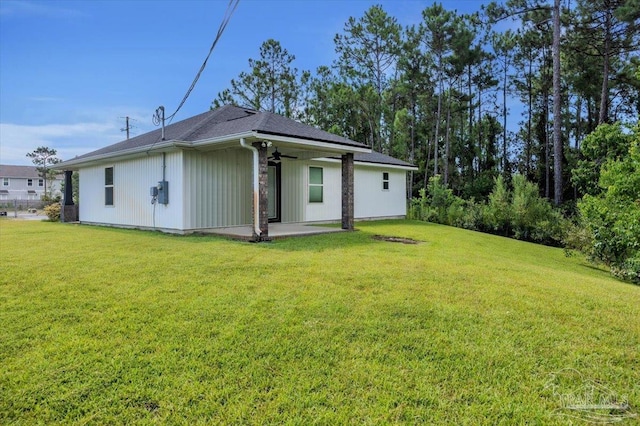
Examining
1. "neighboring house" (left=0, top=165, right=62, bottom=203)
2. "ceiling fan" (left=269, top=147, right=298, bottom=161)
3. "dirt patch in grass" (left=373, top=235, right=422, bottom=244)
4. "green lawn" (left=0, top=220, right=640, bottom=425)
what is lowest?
"green lawn" (left=0, top=220, right=640, bottom=425)

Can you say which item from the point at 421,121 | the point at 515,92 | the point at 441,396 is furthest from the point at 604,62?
the point at 441,396

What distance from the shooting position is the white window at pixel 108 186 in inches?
510

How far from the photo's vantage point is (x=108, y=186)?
12977 mm

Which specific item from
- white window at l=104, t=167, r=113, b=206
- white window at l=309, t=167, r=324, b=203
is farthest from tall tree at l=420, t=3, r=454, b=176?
white window at l=104, t=167, r=113, b=206

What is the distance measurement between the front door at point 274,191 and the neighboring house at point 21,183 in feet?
149

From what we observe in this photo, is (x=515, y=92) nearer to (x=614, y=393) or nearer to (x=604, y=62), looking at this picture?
(x=604, y=62)

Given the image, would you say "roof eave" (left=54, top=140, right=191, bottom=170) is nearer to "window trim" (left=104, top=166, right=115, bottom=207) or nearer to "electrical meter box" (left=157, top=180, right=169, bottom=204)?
"window trim" (left=104, top=166, right=115, bottom=207)

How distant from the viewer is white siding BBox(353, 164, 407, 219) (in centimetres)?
1534

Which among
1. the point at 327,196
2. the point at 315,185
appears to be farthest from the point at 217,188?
the point at 327,196

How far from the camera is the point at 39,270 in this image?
5.31 meters

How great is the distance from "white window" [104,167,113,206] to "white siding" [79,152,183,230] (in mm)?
155

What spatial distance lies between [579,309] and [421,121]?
26.1 meters

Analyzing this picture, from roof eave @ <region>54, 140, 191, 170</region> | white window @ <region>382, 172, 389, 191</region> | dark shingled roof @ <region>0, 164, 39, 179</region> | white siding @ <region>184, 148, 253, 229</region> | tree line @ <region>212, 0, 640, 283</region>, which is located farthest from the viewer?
dark shingled roof @ <region>0, 164, 39, 179</region>

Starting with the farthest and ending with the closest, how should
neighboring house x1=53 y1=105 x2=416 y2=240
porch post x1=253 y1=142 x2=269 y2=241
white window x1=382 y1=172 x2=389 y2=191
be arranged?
white window x1=382 y1=172 x2=389 y2=191
neighboring house x1=53 y1=105 x2=416 y2=240
porch post x1=253 y1=142 x2=269 y2=241
